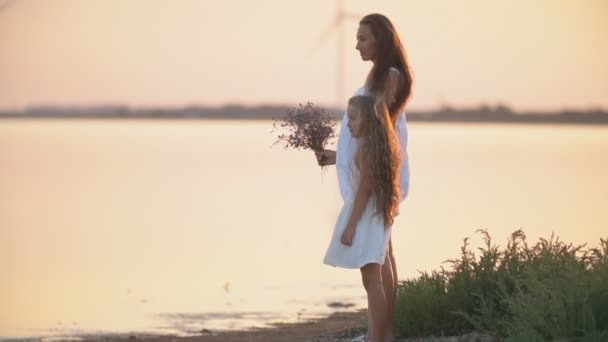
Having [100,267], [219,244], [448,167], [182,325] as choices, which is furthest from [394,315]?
[448,167]

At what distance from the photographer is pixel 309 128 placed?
9.73 metres

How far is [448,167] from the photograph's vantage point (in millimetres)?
59500

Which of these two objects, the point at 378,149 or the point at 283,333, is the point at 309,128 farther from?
the point at 283,333

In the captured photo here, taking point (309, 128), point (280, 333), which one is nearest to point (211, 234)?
point (280, 333)

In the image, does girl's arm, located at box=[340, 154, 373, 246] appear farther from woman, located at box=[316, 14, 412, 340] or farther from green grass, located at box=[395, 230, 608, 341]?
green grass, located at box=[395, 230, 608, 341]

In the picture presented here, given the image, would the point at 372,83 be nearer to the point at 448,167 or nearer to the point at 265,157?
the point at 448,167

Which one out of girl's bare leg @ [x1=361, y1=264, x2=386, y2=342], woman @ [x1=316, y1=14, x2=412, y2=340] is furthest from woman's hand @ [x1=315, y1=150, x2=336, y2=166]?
girl's bare leg @ [x1=361, y1=264, x2=386, y2=342]

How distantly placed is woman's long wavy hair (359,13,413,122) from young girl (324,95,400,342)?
21cm

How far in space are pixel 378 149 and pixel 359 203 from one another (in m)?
0.38

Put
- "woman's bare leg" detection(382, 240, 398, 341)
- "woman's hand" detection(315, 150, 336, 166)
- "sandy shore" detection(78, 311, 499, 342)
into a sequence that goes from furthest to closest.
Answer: "sandy shore" detection(78, 311, 499, 342) < "woman's hand" detection(315, 150, 336, 166) < "woman's bare leg" detection(382, 240, 398, 341)

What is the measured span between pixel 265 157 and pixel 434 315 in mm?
65682

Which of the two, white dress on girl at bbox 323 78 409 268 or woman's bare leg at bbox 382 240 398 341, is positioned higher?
white dress on girl at bbox 323 78 409 268

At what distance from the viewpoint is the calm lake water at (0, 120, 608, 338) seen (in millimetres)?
16297

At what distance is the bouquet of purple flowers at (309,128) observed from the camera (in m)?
9.72
